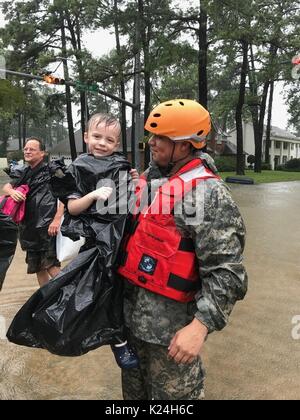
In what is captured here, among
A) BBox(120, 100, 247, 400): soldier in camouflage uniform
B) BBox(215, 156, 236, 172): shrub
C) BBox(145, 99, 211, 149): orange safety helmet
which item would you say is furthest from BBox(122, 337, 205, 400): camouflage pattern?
BBox(215, 156, 236, 172): shrub

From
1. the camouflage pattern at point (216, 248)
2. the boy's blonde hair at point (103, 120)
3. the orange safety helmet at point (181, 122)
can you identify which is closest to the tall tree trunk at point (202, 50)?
the boy's blonde hair at point (103, 120)

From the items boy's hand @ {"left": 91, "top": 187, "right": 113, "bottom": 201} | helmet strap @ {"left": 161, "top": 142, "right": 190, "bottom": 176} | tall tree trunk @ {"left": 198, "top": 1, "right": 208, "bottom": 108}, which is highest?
tall tree trunk @ {"left": 198, "top": 1, "right": 208, "bottom": 108}

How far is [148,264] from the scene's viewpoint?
2.12 metres

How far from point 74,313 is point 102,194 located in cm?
59

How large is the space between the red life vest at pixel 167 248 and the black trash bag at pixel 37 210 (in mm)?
2668

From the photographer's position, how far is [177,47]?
2261cm

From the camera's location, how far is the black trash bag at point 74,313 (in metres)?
2.18

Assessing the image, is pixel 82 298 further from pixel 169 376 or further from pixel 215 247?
pixel 215 247

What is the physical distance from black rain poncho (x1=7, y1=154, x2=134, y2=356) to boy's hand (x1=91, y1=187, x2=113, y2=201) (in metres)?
0.08

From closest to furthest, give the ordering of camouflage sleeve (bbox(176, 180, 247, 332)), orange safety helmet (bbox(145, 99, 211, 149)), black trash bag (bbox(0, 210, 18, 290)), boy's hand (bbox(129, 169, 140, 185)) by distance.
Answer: camouflage sleeve (bbox(176, 180, 247, 332)) → orange safety helmet (bbox(145, 99, 211, 149)) → boy's hand (bbox(129, 169, 140, 185)) → black trash bag (bbox(0, 210, 18, 290))

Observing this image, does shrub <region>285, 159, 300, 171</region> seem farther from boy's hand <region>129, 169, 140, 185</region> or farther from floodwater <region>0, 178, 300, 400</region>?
boy's hand <region>129, 169, 140, 185</region>

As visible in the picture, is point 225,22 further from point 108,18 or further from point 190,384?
point 190,384

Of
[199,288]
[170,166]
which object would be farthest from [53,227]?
[199,288]

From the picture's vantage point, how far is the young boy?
2311 millimetres
